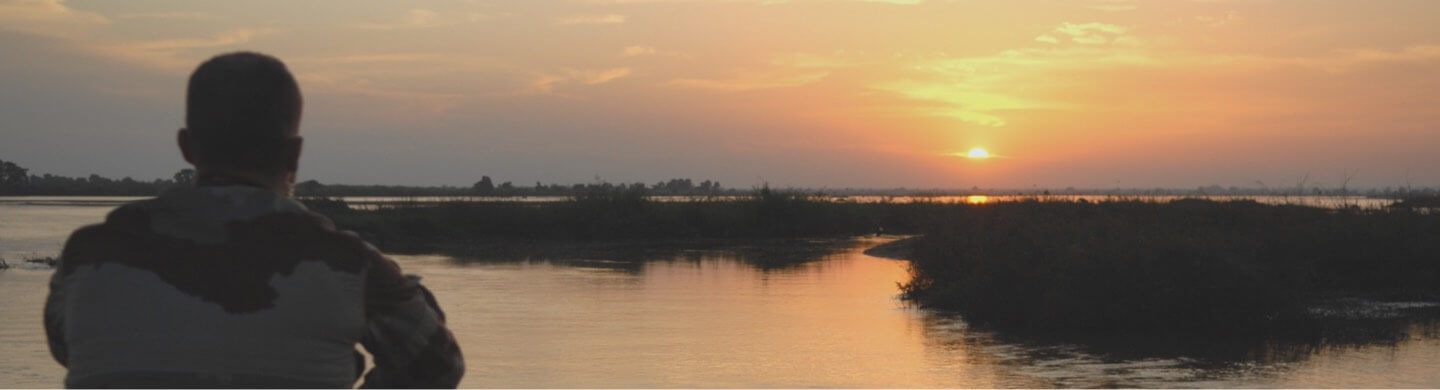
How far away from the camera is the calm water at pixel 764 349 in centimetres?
1276

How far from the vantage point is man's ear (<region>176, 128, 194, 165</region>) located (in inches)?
85.7

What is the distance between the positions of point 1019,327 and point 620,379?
7.23m

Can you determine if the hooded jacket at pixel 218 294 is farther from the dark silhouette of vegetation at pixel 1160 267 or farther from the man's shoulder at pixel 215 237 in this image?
the dark silhouette of vegetation at pixel 1160 267

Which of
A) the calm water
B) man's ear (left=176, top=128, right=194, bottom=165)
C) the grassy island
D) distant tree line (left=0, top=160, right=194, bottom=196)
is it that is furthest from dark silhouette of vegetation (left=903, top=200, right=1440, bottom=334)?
distant tree line (left=0, top=160, right=194, bottom=196)

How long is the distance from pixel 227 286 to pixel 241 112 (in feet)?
1.04

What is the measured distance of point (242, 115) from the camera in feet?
6.94

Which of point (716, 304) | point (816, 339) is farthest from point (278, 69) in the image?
point (716, 304)

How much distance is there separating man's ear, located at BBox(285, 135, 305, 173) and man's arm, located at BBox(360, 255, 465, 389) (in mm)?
258

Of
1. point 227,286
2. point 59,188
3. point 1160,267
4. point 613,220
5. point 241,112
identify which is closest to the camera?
point 227,286

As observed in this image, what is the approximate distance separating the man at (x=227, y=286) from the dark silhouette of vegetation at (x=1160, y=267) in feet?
53.0

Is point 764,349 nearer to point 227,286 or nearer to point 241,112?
point 241,112

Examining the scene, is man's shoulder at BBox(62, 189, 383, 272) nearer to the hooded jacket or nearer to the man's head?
the hooded jacket

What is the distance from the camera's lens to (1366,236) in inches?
925

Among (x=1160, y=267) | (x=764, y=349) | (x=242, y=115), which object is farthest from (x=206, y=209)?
(x=1160, y=267)
